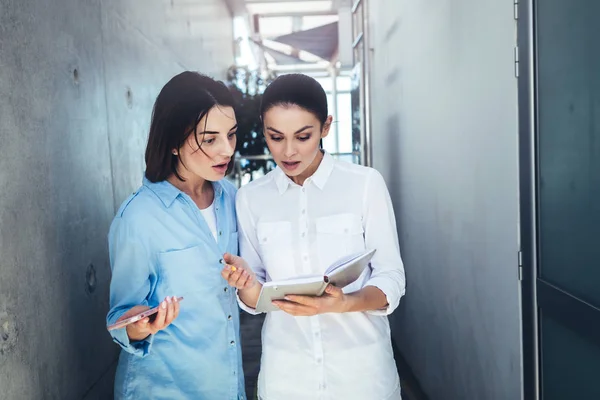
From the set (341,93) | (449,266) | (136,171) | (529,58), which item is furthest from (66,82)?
(341,93)

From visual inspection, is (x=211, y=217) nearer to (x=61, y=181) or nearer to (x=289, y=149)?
(x=289, y=149)

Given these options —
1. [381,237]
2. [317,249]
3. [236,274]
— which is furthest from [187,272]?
[381,237]

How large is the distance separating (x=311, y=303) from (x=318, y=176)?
440 mm

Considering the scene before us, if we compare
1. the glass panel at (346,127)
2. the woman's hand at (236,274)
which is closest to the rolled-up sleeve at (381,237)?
the woman's hand at (236,274)

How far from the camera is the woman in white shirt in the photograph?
143 centimetres

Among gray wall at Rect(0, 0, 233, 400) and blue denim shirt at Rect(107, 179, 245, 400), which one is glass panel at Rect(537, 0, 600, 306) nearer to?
blue denim shirt at Rect(107, 179, 245, 400)

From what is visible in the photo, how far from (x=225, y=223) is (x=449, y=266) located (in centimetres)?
128

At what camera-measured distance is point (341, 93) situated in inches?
498

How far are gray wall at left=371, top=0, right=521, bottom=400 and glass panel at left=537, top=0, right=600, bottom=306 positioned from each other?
176 mm

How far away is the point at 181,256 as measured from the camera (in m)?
1.48

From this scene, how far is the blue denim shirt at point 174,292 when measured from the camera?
1.40m

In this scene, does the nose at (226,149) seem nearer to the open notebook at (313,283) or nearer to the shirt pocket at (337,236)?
the shirt pocket at (337,236)

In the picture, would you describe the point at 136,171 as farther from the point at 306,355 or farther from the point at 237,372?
the point at 306,355

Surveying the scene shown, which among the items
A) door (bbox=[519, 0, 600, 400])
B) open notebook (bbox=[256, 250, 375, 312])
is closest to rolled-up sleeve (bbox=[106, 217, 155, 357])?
open notebook (bbox=[256, 250, 375, 312])
